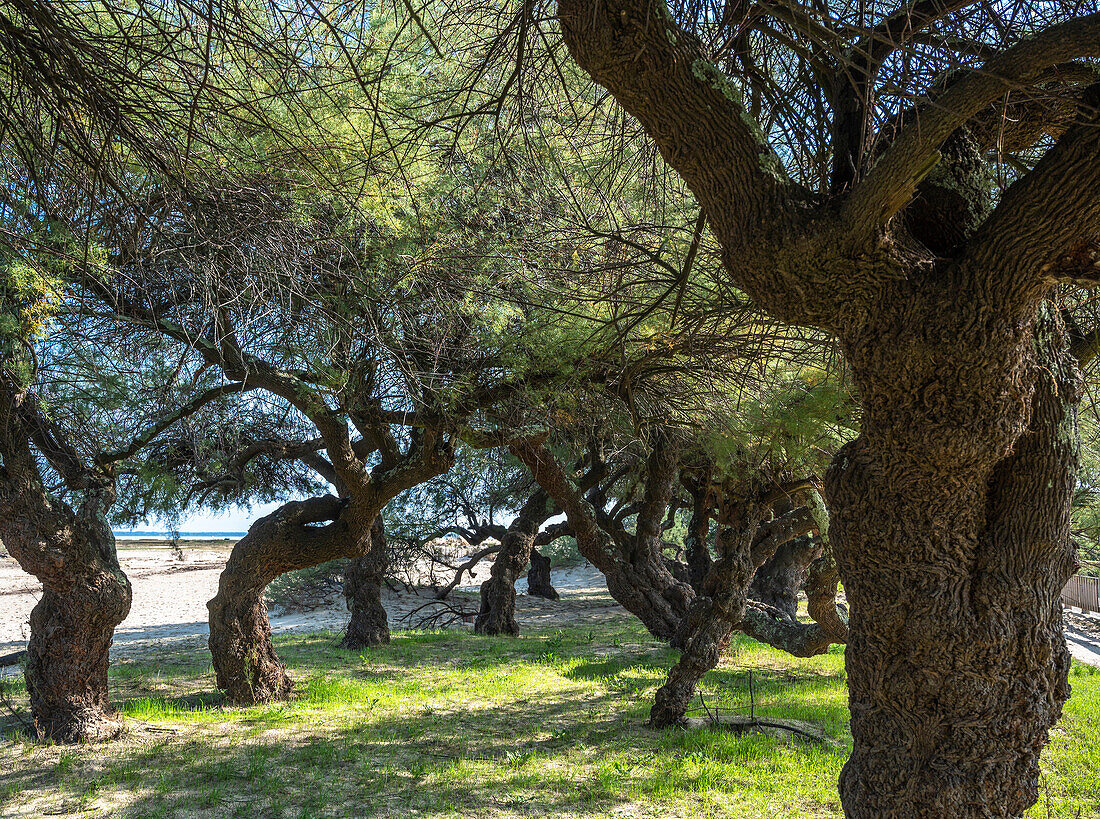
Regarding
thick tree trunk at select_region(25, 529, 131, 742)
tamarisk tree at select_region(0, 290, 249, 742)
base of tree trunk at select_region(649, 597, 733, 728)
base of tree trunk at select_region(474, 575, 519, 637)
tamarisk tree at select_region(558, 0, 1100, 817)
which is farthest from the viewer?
base of tree trunk at select_region(474, 575, 519, 637)

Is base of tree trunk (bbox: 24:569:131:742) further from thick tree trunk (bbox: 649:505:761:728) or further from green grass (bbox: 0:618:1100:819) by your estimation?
thick tree trunk (bbox: 649:505:761:728)

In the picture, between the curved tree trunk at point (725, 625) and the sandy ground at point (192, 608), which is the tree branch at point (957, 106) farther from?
the sandy ground at point (192, 608)

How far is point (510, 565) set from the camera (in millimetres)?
13336

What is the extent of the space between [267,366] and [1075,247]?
5.51m

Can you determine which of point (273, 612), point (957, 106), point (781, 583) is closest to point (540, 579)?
point (273, 612)

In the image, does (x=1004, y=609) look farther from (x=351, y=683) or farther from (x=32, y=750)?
(x=351, y=683)

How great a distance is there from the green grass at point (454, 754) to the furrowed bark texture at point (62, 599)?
11.8 inches

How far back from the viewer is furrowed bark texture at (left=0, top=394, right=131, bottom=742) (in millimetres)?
5652

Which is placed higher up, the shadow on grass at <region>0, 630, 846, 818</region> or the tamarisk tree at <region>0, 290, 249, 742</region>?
the tamarisk tree at <region>0, 290, 249, 742</region>

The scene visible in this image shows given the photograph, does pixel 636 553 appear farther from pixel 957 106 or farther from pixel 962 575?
Answer: pixel 957 106

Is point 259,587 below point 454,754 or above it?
above

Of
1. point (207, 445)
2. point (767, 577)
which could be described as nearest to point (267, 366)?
point (207, 445)

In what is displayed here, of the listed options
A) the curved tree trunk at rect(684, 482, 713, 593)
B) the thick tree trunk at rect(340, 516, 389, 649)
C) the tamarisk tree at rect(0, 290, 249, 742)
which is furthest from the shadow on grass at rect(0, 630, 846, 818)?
the curved tree trunk at rect(684, 482, 713, 593)

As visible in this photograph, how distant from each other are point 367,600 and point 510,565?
266cm
